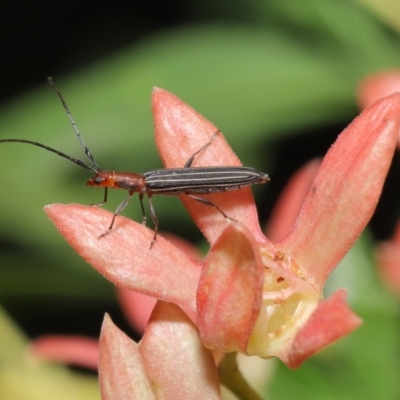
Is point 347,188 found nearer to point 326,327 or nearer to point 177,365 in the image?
point 326,327

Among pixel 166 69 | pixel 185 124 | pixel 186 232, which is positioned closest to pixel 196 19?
pixel 166 69

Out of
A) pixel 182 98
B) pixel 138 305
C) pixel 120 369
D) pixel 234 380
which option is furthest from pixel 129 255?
pixel 182 98

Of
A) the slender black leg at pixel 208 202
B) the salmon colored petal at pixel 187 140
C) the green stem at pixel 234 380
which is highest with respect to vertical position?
the salmon colored petal at pixel 187 140

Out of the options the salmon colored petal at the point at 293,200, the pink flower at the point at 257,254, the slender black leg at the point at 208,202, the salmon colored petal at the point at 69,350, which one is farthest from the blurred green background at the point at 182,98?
the pink flower at the point at 257,254

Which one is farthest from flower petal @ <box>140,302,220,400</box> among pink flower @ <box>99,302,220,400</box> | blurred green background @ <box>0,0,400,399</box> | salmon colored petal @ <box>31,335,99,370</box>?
blurred green background @ <box>0,0,400,399</box>

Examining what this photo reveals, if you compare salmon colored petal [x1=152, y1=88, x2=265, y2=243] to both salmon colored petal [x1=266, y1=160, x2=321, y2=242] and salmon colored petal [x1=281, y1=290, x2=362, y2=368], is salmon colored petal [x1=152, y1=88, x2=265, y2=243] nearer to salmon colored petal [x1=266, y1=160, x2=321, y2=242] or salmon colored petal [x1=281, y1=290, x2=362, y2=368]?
salmon colored petal [x1=281, y1=290, x2=362, y2=368]

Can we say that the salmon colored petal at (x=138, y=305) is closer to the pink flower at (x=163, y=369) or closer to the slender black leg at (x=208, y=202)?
the slender black leg at (x=208, y=202)
